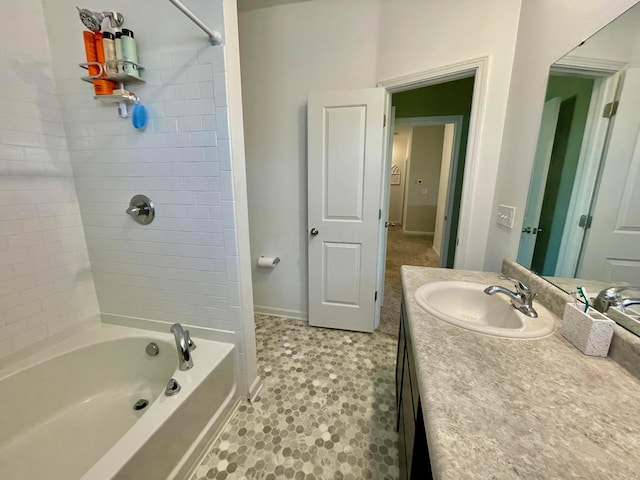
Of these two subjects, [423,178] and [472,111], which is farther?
[423,178]

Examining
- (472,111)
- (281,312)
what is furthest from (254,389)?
(472,111)

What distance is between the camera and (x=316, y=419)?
1479 millimetres

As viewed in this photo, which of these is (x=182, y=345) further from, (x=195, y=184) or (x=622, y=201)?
(x=622, y=201)

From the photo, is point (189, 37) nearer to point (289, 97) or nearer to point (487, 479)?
point (289, 97)

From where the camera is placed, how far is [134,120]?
4.36 feet

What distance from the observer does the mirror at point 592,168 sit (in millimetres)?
803

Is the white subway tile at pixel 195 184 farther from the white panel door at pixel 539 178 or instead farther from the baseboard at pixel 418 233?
Answer: the baseboard at pixel 418 233

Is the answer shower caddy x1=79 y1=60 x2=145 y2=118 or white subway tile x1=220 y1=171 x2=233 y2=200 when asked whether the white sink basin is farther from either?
shower caddy x1=79 y1=60 x2=145 y2=118

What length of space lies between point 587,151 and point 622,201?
0.24 metres

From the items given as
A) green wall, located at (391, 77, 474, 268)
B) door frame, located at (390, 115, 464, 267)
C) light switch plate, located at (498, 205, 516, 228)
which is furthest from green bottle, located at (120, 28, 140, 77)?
door frame, located at (390, 115, 464, 267)

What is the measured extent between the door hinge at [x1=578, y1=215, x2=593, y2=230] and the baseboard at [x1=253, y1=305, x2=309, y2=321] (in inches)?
79.9

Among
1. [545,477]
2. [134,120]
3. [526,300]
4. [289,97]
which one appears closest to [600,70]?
[526,300]

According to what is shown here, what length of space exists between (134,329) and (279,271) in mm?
1177

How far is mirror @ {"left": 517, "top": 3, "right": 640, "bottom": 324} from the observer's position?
2.64 ft
